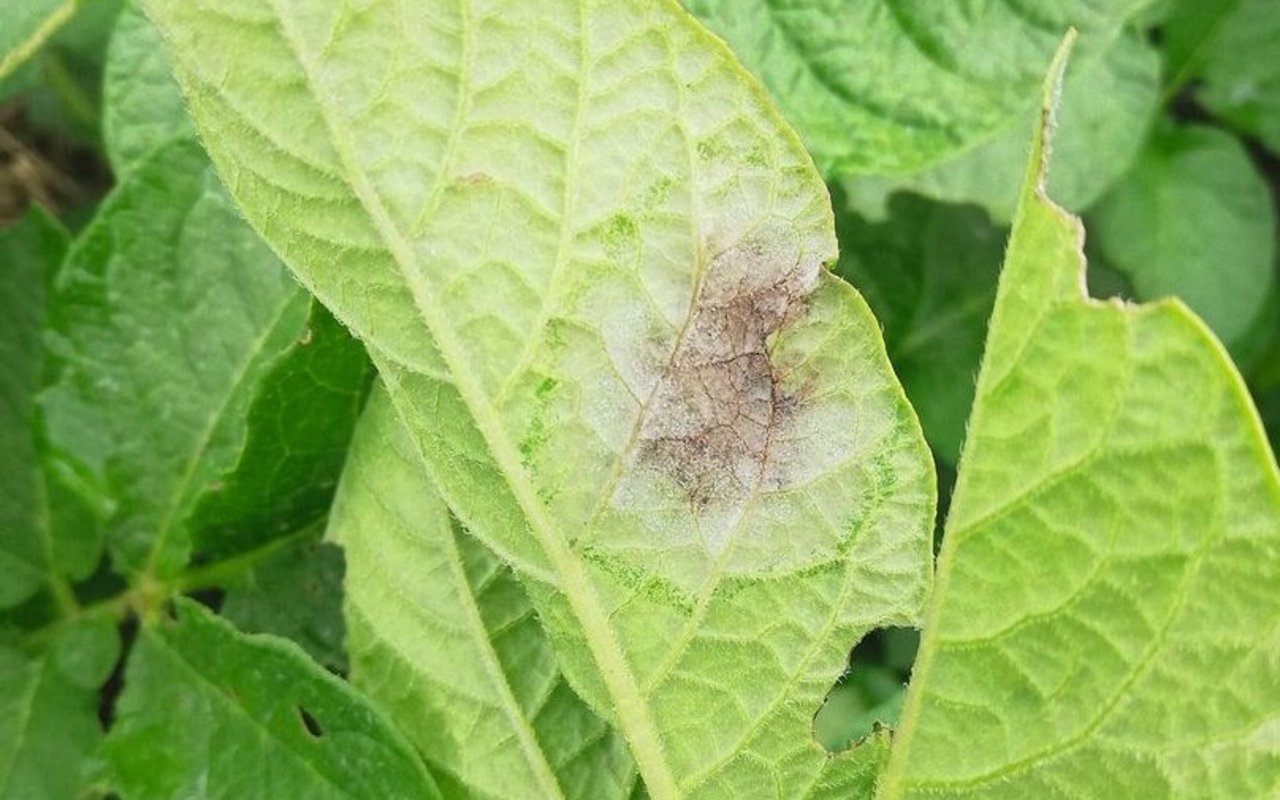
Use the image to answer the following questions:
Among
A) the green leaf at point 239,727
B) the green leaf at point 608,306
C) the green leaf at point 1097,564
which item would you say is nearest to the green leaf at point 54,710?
the green leaf at point 239,727

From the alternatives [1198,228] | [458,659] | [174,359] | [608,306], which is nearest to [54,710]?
[174,359]

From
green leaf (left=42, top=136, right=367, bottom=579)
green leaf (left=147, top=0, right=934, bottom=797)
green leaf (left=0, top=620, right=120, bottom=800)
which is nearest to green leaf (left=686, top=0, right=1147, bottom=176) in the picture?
green leaf (left=147, top=0, right=934, bottom=797)

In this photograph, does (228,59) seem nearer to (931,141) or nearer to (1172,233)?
(931,141)

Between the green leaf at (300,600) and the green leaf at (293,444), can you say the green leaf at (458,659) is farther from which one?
the green leaf at (300,600)

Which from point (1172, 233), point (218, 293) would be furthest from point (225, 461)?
point (1172, 233)

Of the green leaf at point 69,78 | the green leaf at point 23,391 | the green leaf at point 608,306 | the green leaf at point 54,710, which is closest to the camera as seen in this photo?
the green leaf at point 608,306

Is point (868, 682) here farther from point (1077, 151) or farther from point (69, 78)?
point (69, 78)
